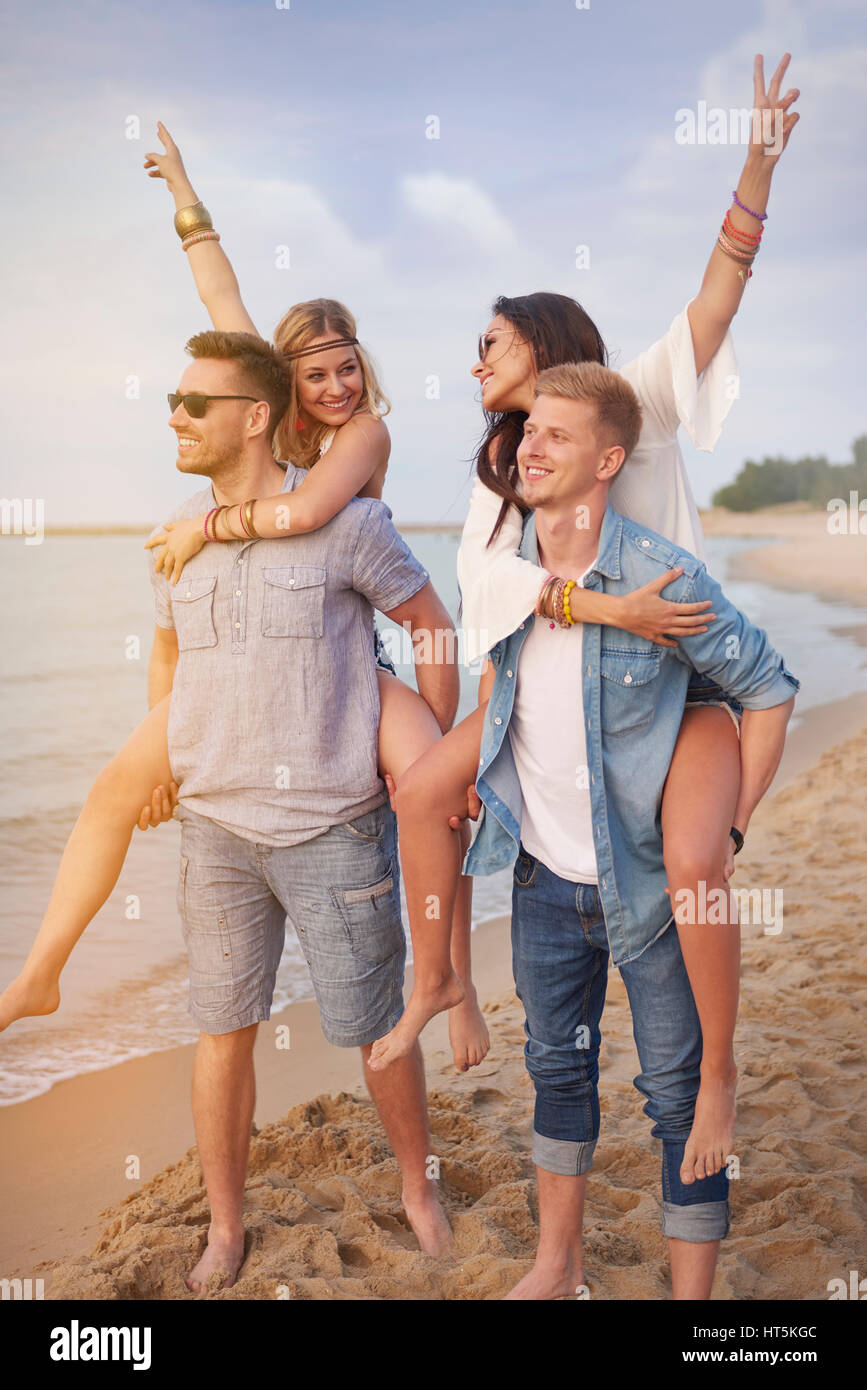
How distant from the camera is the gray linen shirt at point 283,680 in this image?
Result: 2.56 metres

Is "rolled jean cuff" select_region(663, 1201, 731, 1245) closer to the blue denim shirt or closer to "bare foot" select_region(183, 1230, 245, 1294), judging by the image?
the blue denim shirt

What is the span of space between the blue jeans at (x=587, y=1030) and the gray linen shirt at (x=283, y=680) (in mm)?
523

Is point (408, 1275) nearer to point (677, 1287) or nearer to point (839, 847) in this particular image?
point (677, 1287)

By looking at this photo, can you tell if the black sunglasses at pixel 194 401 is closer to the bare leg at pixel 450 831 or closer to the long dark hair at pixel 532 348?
the long dark hair at pixel 532 348

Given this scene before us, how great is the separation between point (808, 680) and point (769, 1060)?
8813mm

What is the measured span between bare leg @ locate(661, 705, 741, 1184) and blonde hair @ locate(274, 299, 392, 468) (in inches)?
49.6

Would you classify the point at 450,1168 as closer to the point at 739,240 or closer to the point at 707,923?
the point at 707,923

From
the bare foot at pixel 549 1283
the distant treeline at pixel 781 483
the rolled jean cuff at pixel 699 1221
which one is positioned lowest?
the bare foot at pixel 549 1283

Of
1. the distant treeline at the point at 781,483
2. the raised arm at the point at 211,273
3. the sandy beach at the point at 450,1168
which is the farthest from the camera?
the distant treeline at the point at 781,483

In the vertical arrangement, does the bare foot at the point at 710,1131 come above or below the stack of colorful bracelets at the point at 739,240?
below

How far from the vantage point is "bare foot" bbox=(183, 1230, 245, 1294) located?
2.70 meters

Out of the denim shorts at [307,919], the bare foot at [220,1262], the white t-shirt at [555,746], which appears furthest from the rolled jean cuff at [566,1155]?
the bare foot at [220,1262]

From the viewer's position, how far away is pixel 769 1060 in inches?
151
